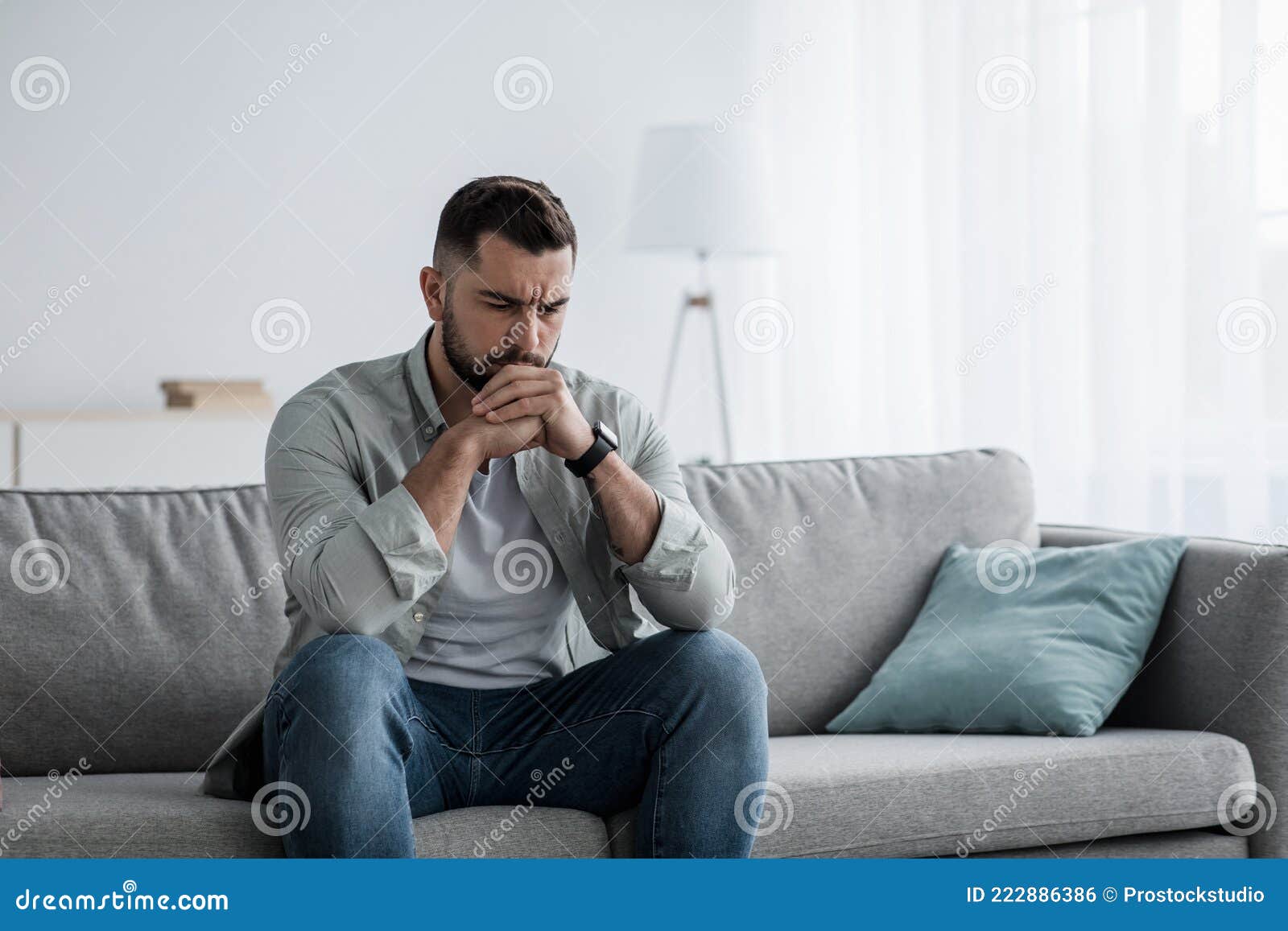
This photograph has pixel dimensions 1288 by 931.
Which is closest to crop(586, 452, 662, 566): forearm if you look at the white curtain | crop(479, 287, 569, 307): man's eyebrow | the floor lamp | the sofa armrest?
crop(479, 287, 569, 307): man's eyebrow

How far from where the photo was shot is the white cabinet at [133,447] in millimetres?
3561

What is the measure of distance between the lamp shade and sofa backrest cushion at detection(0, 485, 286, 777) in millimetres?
1688

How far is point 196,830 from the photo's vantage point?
4.83 feet

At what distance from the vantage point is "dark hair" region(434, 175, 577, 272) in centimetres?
166

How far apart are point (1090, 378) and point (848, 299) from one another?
104 cm

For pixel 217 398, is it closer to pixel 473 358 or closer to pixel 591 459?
pixel 473 358

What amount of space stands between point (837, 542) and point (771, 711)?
1.04 feet

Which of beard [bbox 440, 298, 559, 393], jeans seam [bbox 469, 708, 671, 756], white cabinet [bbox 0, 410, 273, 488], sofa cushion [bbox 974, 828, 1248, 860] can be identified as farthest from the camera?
white cabinet [bbox 0, 410, 273, 488]

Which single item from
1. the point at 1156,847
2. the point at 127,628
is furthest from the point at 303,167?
the point at 1156,847

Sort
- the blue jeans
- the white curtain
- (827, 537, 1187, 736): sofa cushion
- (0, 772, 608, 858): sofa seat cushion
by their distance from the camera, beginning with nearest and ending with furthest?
the blue jeans
(0, 772, 608, 858): sofa seat cushion
(827, 537, 1187, 736): sofa cushion
the white curtain

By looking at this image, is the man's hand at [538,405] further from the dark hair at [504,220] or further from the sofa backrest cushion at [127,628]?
the sofa backrest cushion at [127,628]

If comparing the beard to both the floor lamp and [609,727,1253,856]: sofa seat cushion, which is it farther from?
the floor lamp

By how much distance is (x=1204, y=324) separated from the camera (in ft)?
9.23

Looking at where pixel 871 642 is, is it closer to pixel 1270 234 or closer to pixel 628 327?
pixel 1270 234
